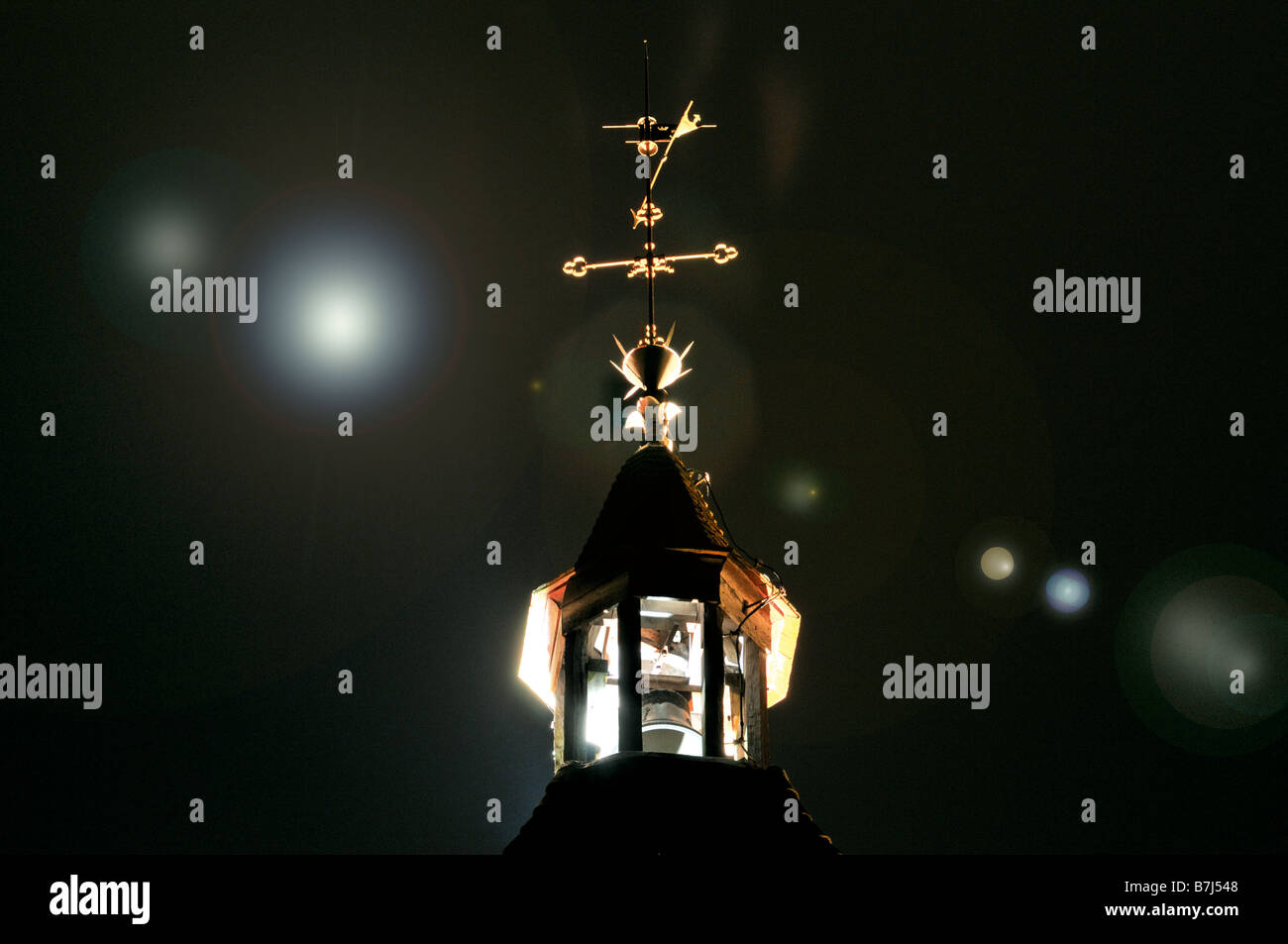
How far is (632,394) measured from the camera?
807 inches

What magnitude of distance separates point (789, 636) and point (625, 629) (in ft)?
9.29

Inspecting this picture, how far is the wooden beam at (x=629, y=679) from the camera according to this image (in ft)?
55.5

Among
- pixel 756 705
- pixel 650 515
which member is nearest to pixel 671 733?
pixel 756 705

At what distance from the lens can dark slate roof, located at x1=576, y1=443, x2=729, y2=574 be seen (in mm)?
18203

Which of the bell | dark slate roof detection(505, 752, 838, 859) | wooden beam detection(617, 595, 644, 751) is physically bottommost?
dark slate roof detection(505, 752, 838, 859)

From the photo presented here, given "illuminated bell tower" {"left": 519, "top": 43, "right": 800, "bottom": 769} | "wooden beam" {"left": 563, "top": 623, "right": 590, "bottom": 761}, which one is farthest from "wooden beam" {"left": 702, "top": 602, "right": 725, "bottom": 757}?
"wooden beam" {"left": 563, "top": 623, "right": 590, "bottom": 761}

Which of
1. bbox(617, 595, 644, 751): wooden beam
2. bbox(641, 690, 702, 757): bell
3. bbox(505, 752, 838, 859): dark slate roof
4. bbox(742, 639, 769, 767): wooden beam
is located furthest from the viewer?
bbox(742, 639, 769, 767): wooden beam

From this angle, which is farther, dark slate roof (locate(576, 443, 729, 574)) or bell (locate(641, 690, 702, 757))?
dark slate roof (locate(576, 443, 729, 574))

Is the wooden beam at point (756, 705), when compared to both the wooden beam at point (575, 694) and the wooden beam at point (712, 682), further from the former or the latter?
the wooden beam at point (575, 694)

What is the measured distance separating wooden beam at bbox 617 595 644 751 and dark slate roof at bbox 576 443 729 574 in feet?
2.26

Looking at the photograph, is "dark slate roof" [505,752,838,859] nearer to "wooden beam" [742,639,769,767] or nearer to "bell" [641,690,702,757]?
"bell" [641,690,702,757]
